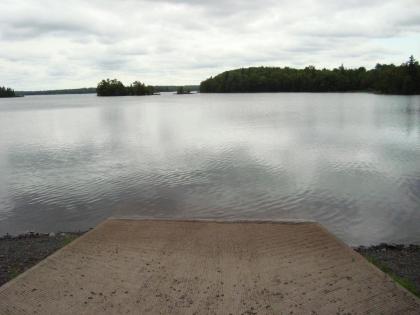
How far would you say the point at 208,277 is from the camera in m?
6.89

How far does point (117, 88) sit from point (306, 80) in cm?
8804

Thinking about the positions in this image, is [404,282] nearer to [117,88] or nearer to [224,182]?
[224,182]

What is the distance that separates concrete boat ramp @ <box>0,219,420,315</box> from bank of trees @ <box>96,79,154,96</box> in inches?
7179

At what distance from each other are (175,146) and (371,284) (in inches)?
845

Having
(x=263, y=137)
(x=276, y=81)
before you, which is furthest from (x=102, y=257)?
(x=276, y=81)

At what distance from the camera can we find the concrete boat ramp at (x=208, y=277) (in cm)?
597

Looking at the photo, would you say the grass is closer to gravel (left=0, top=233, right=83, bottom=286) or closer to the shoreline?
the shoreline

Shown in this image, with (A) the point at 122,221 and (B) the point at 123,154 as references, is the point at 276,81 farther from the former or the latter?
(A) the point at 122,221

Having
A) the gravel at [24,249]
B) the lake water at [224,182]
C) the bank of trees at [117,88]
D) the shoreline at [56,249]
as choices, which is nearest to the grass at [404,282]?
the shoreline at [56,249]

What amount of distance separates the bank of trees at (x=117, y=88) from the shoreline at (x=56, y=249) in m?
180

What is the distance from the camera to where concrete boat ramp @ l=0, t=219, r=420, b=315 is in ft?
19.6

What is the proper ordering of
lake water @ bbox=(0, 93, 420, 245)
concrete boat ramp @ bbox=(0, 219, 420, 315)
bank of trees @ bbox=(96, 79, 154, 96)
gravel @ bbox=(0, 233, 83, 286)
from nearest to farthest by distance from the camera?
concrete boat ramp @ bbox=(0, 219, 420, 315), gravel @ bbox=(0, 233, 83, 286), lake water @ bbox=(0, 93, 420, 245), bank of trees @ bbox=(96, 79, 154, 96)

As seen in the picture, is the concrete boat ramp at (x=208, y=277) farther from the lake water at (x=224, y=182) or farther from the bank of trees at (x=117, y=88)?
the bank of trees at (x=117, y=88)

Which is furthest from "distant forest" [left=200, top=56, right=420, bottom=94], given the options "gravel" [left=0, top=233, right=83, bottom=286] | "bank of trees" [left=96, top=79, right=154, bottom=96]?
"gravel" [left=0, top=233, right=83, bottom=286]
